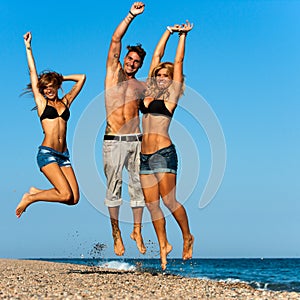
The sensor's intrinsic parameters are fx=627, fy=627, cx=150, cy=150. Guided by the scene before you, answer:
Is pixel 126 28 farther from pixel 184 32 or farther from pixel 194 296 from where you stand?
pixel 194 296

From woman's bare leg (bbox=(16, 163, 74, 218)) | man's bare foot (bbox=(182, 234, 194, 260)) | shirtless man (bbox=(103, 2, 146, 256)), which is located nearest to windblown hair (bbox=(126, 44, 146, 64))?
shirtless man (bbox=(103, 2, 146, 256))

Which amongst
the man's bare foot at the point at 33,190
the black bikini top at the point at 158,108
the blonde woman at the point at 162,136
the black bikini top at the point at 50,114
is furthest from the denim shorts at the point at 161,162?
the man's bare foot at the point at 33,190

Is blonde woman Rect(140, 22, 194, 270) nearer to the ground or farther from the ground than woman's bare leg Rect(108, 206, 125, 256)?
farther from the ground

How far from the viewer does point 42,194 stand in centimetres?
→ 1350

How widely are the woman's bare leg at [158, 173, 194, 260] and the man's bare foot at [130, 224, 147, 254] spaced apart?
0.88m

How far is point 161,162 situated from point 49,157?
8.16ft

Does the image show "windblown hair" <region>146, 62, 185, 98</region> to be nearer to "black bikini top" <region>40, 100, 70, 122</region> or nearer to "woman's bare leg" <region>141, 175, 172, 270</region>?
"woman's bare leg" <region>141, 175, 172, 270</region>

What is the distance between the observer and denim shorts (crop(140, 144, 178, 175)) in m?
12.7

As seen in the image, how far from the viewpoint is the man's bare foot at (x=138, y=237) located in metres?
13.4

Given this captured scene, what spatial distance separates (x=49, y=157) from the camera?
13.4 meters

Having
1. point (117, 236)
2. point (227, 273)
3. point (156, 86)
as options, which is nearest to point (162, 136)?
point (156, 86)

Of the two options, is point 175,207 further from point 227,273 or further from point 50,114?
point 227,273

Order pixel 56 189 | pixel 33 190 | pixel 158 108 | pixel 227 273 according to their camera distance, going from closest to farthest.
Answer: pixel 158 108
pixel 56 189
pixel 33 190
pixel 227 273

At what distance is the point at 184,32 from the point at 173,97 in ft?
4.44
